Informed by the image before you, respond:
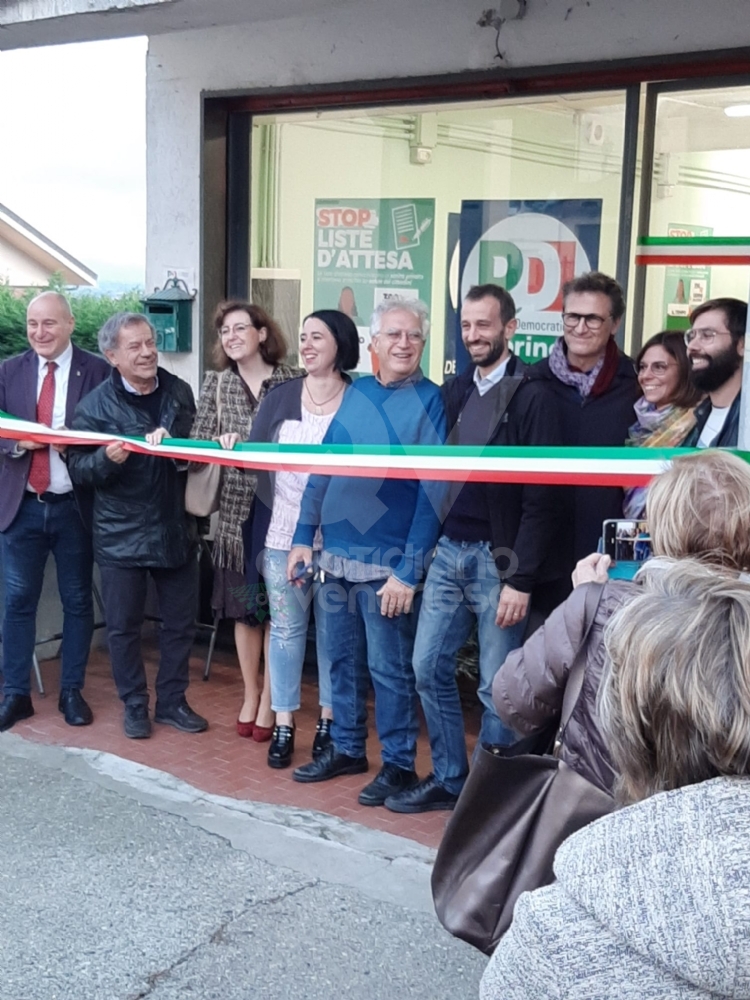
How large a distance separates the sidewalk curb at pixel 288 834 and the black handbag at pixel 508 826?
1.45m

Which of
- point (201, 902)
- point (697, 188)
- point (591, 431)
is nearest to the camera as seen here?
point (201, 902)

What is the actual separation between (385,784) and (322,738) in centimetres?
55

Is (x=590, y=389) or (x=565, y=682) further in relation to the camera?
(x=590, y=389)

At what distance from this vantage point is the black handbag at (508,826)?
2705mm

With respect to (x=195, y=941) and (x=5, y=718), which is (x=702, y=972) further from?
(x=5, y=718)

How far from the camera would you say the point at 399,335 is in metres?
5.00

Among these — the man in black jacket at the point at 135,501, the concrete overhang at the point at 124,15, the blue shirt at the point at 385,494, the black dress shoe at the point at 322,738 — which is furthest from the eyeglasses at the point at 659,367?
the concrete overhang at the point at 124,15

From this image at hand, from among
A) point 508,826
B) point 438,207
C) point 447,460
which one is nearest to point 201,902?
point 508,826

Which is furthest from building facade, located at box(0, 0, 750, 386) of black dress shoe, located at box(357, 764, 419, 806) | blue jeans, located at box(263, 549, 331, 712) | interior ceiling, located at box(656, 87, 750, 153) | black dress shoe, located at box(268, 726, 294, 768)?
black dress shoe, located at box(357, 764, 419, 806)

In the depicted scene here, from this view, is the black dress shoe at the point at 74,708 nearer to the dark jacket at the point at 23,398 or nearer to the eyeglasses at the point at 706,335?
the dark jacket at the point at 23,398

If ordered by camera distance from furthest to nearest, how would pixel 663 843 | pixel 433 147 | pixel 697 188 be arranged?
pixel 433 147
pixel 697 188
pixel 663 843

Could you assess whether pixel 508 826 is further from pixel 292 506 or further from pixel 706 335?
pixel 292 506

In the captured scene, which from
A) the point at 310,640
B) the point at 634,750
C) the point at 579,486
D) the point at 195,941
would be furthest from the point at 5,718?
the point at 634,750

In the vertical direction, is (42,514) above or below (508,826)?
above
